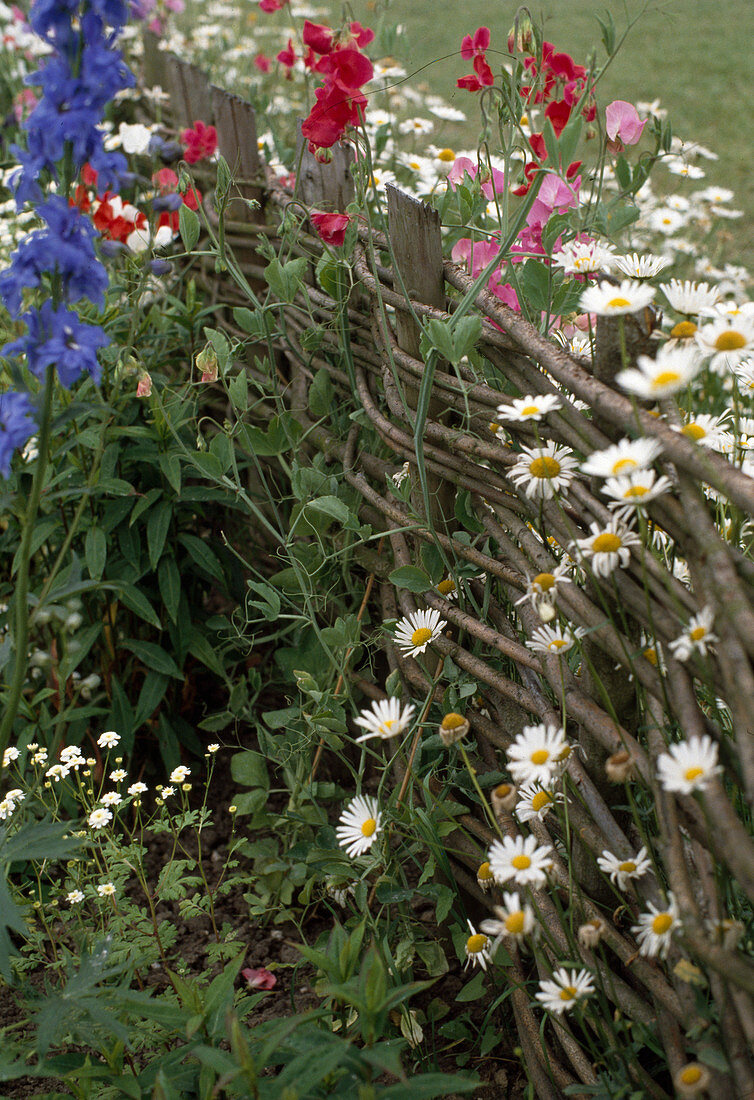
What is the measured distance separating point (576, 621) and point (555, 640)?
0.04 meters

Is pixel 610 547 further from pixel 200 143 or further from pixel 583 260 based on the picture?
pixel 200 143

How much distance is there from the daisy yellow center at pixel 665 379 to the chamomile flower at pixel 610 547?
164 millimetres

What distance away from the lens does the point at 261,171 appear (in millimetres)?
2279

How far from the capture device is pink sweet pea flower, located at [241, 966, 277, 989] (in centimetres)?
151

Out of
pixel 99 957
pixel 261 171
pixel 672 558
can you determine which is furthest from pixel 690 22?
pixel 99 957

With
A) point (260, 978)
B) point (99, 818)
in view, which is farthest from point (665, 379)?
point (260, 978)

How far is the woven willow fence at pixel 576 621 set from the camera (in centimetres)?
85

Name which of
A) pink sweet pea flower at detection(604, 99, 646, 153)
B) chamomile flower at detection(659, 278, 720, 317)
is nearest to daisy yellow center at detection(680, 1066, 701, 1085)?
chamomile flower at detection(659, 278, 720, 317)

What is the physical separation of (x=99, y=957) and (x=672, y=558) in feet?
2.92

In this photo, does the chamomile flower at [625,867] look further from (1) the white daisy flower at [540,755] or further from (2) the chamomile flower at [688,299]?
(2) the chamomile flower at [688,299]

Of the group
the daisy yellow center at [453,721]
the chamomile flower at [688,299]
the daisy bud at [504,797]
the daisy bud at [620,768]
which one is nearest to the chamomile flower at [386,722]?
the daisy yellow center at [453,721]

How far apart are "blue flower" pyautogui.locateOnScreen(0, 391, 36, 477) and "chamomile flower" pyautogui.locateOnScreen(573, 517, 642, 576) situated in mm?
583

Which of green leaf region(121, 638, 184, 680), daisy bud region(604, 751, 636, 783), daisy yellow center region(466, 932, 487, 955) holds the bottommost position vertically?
green leaf region(121, 638, 184, 680)

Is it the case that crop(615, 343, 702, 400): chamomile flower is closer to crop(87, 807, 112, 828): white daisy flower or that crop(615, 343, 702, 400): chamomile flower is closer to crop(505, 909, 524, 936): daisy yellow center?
crop(505, 909, 524, 936): daisy yellow center
